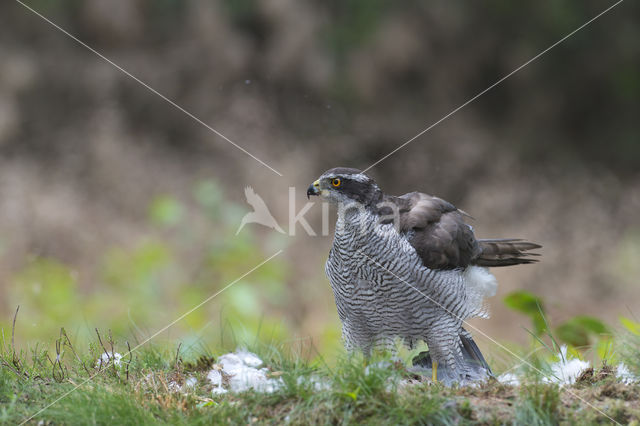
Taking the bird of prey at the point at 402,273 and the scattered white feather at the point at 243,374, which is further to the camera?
the bird of prey at the point at 402,273

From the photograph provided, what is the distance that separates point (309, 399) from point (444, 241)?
4.19ft

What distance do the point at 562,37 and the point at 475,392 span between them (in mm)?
5927

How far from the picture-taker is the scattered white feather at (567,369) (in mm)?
3211

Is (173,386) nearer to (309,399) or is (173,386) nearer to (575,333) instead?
(309,399)

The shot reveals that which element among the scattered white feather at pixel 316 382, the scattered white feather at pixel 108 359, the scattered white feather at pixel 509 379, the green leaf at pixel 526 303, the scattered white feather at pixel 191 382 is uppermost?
the green leaf at pixel 526 303

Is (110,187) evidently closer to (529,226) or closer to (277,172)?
(277,172)

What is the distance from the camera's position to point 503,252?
12.8 feet

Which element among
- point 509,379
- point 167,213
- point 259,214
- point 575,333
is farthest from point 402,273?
point 259,214

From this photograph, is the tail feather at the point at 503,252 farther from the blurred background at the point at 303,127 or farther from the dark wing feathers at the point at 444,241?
the blurred background at the point at 303,127

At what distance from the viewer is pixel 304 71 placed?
8258 millimetres

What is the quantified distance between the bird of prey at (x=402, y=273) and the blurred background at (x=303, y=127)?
2.22 metres

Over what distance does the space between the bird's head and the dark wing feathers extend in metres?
0.26

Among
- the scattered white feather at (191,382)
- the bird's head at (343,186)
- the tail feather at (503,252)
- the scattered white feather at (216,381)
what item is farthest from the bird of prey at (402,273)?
the scattered white feather at (191,382)

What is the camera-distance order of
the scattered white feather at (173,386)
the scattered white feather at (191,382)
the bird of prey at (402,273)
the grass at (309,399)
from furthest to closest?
the bird of prey at (402,273), the scattered white feather at (191,382), the scattered white feather at (173,386), the grass at (309,399)
